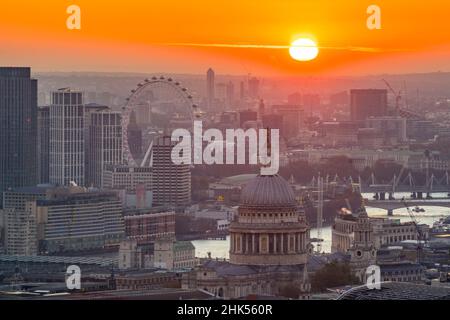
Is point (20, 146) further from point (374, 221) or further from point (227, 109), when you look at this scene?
point (374, 221)

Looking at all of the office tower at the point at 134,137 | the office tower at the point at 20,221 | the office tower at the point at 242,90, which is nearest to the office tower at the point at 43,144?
the office tower at the point at 134,137

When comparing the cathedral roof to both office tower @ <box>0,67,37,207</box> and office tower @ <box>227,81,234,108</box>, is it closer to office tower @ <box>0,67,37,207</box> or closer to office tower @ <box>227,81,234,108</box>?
office tower @ <box>227,81,234,108</box>

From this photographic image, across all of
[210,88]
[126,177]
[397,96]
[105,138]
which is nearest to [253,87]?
[210,88]

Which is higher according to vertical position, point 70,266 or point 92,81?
point 92,81

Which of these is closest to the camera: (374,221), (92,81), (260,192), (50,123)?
Result: (260,192)

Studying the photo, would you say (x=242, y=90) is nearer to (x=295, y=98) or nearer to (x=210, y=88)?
(x=210, y=88)
